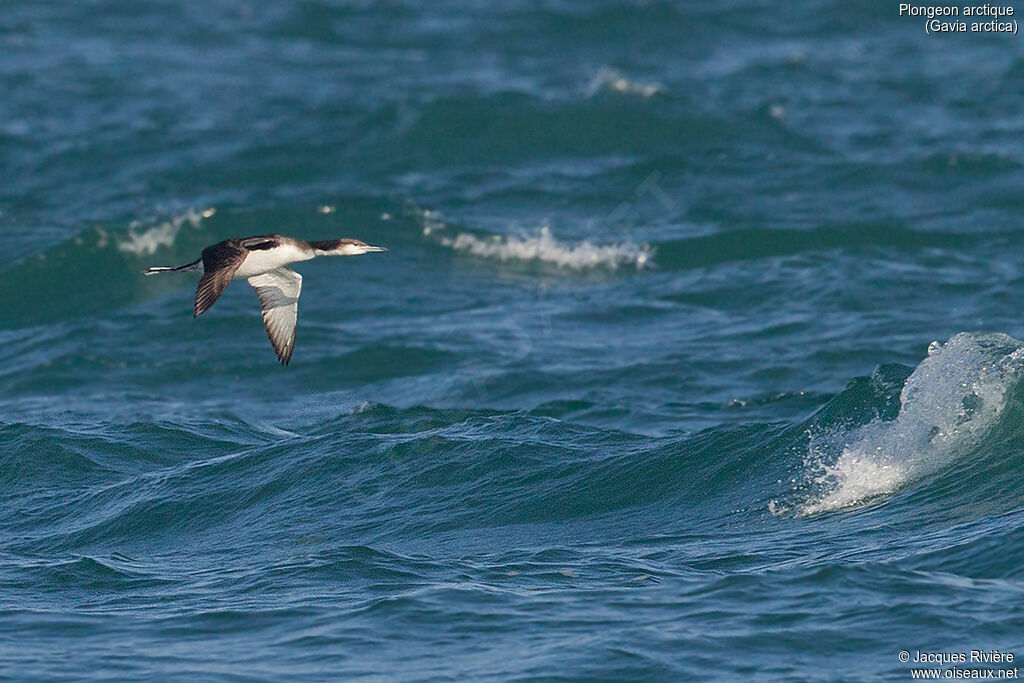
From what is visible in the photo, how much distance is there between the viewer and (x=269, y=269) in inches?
464

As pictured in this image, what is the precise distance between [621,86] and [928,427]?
57.8ft

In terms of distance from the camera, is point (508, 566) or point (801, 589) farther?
point (508, 566)

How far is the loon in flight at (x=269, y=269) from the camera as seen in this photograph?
34.0 ft

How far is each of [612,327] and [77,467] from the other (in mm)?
7576

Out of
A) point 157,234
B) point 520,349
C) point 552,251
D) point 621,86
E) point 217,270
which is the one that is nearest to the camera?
point 217,270

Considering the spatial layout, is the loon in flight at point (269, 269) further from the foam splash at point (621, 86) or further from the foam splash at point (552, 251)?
the foam splash at point (621, 86)

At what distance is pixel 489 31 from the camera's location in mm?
35250

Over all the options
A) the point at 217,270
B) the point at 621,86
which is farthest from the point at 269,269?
the point at 621,86

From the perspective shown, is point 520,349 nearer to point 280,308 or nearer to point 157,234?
point 280,308

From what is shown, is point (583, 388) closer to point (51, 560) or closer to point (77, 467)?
point (77, 467)

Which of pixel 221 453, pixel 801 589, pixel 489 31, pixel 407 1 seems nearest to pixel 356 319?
pixel 221 453

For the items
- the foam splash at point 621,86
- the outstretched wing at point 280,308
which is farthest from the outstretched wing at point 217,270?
the foam splash at point 621,86

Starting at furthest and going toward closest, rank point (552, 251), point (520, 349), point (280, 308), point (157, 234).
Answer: point (157, 234) < point (552, 251) < point (520, 349) < point (280, 308)

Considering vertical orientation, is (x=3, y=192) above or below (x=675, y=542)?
above
